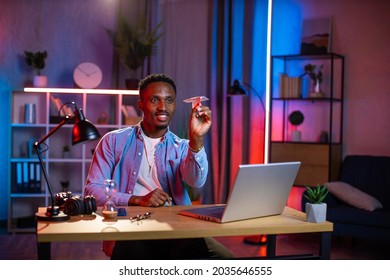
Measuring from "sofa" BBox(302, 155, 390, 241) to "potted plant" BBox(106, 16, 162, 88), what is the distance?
196cm

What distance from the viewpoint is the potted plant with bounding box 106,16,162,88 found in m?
5.50

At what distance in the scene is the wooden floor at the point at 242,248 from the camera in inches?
175

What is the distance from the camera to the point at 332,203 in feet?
15.5

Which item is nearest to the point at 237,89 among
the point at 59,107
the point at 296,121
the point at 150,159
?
the point at 296,121

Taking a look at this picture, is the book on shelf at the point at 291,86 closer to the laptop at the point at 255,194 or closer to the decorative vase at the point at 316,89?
the decorative vase at the point at 316,89

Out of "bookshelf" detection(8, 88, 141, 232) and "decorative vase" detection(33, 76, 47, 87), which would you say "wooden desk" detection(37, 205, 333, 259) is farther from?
"decorative vase" detection(33, 76, 47, 87)

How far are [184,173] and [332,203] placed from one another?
238 cm

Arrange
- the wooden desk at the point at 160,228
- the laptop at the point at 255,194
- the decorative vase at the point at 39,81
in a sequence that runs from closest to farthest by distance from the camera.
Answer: the wooden desk at the point at 160,228
the laptop at the point at 255,194
the decorative vase at the point at 39,81

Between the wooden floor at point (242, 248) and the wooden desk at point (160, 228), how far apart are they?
2205 millimetres

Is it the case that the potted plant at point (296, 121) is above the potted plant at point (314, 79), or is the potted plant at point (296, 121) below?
below

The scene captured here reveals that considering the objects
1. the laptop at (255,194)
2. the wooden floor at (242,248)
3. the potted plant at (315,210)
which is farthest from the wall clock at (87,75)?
the potted plant at (315,210)

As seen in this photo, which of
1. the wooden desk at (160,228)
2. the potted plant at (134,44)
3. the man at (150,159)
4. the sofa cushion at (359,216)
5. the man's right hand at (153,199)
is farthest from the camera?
the potted plant at (134,44)

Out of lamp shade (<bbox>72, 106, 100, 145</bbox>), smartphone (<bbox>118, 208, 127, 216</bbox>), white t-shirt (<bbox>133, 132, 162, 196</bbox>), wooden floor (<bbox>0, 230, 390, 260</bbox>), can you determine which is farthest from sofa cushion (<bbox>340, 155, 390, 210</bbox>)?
lamp shade (<bbox>72, 106, 100, 145</bbox>)

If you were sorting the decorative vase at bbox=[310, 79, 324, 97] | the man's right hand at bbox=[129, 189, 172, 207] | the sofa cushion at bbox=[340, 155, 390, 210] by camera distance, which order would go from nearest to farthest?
1. the man's right hand at bbox=[129, 189, 172, 207]
2. the sofa cushion at bbox=[340, 155, 390, 210]
3. the decorative vase at bbox=[310, 79, 324, 97]
